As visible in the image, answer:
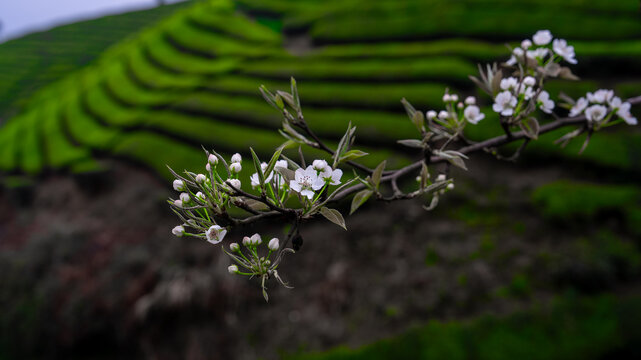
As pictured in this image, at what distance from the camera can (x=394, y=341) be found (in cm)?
607

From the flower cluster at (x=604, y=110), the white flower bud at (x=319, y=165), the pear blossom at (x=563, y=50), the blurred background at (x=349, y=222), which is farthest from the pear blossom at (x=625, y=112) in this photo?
the blurred background at (x=349, y=222)

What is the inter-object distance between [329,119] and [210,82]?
6020mm

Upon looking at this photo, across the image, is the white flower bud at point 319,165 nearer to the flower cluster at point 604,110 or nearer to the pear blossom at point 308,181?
the pear blossom at point 308,181

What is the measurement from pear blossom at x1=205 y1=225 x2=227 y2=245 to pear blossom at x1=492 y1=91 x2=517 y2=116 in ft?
3.76

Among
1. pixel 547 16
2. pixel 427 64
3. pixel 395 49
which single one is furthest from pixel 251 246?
pixel 547 16

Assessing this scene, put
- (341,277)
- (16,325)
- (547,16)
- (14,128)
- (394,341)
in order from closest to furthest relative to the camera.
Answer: (394,341), (341,277), (16,325), (547,16), (14,128)

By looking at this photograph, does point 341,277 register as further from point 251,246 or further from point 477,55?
point 477,55

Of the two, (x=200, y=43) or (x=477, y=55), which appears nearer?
(x=477, y=55)

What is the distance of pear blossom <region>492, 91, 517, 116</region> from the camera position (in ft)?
4.83

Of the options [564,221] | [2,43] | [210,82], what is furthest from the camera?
[2,43]

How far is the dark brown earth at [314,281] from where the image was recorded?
21.8 feet

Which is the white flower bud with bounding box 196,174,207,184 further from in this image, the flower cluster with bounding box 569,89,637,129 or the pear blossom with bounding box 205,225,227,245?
the flower cluster with bounding box 569,89,637,129

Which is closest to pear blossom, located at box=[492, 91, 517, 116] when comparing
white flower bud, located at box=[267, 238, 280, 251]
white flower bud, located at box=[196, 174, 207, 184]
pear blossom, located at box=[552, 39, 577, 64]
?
pear blossom, located at box=[552, 39, 577, 64]

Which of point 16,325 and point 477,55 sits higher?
point 477,55
